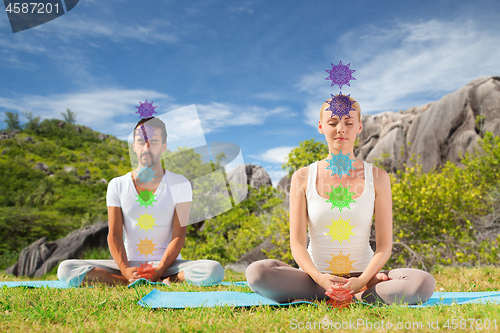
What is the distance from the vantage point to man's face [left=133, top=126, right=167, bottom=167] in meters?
4.05

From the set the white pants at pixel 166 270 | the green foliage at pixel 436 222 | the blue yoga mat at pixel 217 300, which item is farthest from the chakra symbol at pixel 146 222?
the green foliage at pixel 436 222

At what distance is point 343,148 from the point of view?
2822mm


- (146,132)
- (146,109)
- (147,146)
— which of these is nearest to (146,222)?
(147,146)

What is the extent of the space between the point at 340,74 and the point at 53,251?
30.6 ft

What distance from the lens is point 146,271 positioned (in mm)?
3883

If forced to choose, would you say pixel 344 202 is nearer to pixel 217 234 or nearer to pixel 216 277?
pixel 216 277

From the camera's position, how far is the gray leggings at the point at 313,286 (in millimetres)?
2617

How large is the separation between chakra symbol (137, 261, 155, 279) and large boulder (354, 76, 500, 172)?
11158mm

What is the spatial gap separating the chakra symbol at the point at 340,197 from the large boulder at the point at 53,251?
314 inches

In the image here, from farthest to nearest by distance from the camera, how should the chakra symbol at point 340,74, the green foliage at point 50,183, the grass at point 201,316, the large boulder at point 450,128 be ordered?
the green foliage at point 50,183 → the large boulder at point 450,128 → the chakra symbol at point 340,74 → the grass at point 201,316

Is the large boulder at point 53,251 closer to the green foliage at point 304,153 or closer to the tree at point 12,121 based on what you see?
the green foliage at point 304,153

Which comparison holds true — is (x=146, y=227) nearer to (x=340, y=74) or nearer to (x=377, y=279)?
(x=377, y=279)

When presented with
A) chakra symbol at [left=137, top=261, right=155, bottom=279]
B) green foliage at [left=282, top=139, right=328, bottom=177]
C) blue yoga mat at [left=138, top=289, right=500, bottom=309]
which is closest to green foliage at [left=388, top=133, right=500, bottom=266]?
green foliage at [left=282, top=139, right=328, bottom=177]

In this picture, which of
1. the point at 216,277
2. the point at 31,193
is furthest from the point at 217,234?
the point at 31,193
